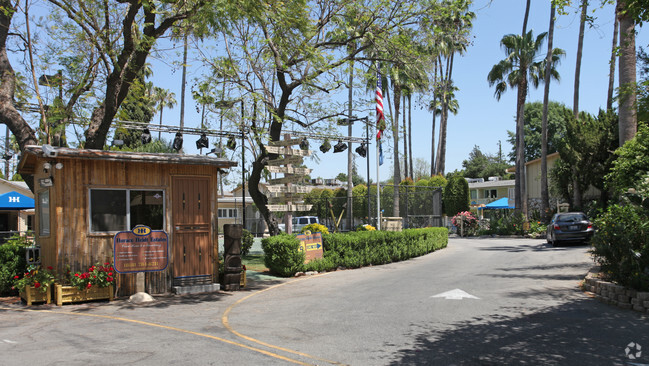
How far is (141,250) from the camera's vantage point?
10852 mm

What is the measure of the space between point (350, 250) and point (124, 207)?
25.6 ft

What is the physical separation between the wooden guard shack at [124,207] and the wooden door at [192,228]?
0.07 ft

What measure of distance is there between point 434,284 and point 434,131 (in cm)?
4782

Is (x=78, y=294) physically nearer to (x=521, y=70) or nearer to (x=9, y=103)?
(x=9, y=103)

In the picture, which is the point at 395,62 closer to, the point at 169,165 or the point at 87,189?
the point at 169,165

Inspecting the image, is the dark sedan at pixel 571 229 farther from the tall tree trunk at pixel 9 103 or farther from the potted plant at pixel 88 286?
the tall tree trunk at pixel 9 103

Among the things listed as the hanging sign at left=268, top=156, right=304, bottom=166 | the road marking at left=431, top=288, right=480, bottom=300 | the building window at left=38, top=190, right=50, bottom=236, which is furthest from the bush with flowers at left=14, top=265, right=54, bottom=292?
the hanging sign at left=268, top=156, right=304, bottom=166

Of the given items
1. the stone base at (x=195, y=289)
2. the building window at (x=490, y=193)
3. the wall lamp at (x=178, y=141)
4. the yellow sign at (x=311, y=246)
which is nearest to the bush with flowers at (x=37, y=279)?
the stone base at (x=195, y=289)

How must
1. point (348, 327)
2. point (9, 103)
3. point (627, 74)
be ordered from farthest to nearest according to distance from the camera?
point (627, 74) < point (9, 103) < point (348, 327)

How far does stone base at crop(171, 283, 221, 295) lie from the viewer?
11.5m

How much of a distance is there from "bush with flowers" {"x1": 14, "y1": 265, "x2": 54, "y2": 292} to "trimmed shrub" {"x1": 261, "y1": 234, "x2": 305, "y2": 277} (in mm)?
5976

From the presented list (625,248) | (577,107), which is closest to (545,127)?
(577,107)

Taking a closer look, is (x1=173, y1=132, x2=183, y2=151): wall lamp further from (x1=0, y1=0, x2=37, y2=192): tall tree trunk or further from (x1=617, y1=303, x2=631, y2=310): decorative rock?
(x1=617, y1=303, x2=631, y2=310): decorative rock

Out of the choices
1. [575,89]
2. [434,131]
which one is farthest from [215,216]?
[434,131]
